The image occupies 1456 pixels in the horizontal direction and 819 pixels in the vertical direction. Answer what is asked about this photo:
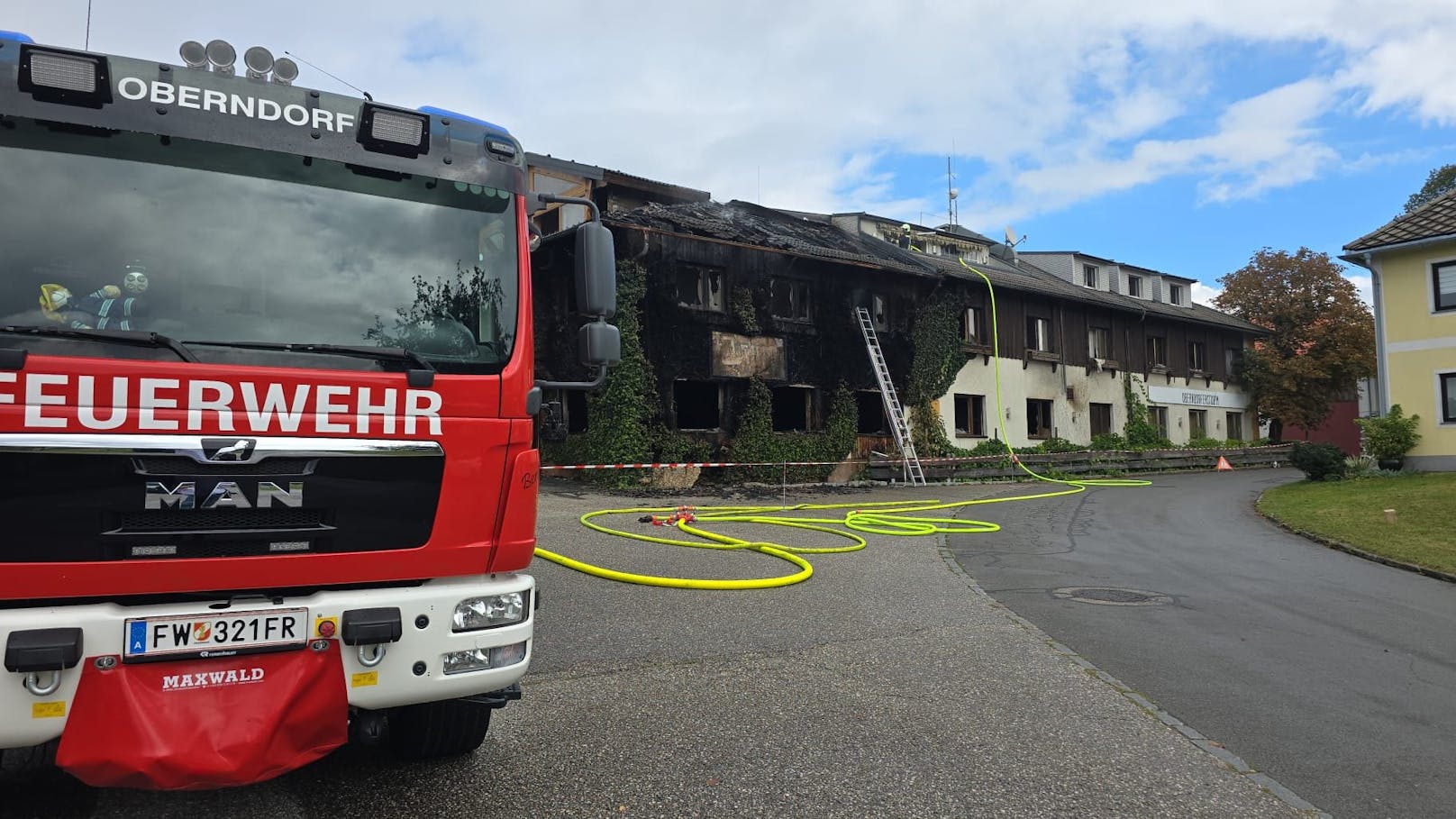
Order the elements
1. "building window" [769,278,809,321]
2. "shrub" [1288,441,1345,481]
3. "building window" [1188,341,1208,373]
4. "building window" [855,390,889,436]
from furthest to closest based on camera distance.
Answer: "building window" [1188,341,1208,373], "building window" [855,390,889,436], "building window" [769,278,809,321], "shrub" [1288,441,1345,481]

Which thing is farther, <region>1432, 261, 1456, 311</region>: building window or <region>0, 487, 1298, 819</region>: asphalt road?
<region>1432, 261, 1456, 311</region>: building window

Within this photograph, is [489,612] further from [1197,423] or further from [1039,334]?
[1197,423]

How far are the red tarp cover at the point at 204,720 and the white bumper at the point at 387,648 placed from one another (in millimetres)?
55

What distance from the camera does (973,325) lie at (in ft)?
92.4

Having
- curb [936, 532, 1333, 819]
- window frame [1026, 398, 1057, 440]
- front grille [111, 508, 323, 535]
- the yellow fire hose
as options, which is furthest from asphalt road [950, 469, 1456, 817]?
window frame [1026, 398, 1057, 440]

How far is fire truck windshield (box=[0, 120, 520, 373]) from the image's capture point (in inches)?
120

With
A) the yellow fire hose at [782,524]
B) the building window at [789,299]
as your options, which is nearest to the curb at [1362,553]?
the yellow fire hose at [782,524]

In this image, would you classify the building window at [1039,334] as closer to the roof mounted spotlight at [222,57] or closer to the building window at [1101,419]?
the building window at [1101,419]

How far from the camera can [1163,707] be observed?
4.93m

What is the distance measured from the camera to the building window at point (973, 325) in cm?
2785

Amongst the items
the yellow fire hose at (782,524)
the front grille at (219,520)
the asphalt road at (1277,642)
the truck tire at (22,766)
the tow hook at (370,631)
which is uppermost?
the front grille at (219,520)

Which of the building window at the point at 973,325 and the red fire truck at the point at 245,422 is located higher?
the building window at the point at 973,325

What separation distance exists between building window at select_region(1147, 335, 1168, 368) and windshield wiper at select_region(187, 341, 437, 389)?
1402 inches

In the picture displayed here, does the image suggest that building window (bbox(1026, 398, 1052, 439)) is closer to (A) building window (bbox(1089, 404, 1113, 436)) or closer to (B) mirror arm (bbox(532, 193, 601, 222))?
(A) building window (bbox(1089, 404, 1113, 436))
